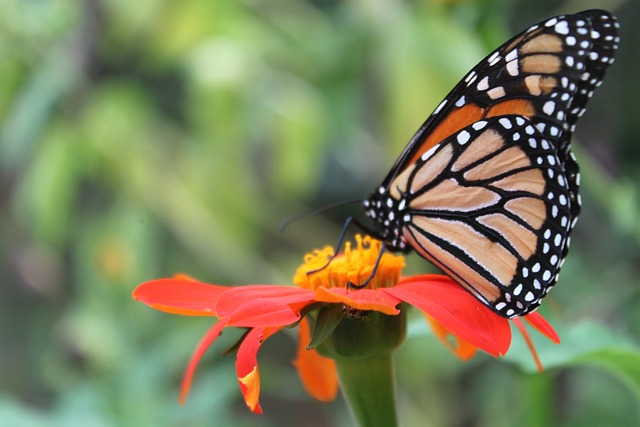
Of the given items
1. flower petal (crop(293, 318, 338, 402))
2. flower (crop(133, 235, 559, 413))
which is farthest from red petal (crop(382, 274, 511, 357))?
flower petal (crop(293, 318, 338, 402))

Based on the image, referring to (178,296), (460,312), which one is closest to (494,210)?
(460,312)

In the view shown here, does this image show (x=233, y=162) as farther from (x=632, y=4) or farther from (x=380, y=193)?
(x=380, y=193)

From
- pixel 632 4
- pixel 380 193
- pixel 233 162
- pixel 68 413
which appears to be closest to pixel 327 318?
pixel 380 193

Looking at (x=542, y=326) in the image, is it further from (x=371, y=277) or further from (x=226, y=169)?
(x=226, y=169)

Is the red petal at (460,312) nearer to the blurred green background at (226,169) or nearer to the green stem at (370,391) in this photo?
the green stem at (370,391)

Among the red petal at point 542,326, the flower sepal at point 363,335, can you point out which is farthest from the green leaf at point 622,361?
the flower sepal at point 363,335

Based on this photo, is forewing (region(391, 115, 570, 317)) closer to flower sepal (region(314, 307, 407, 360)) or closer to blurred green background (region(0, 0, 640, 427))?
flower sepal (region(314, 307, 407, 360))
